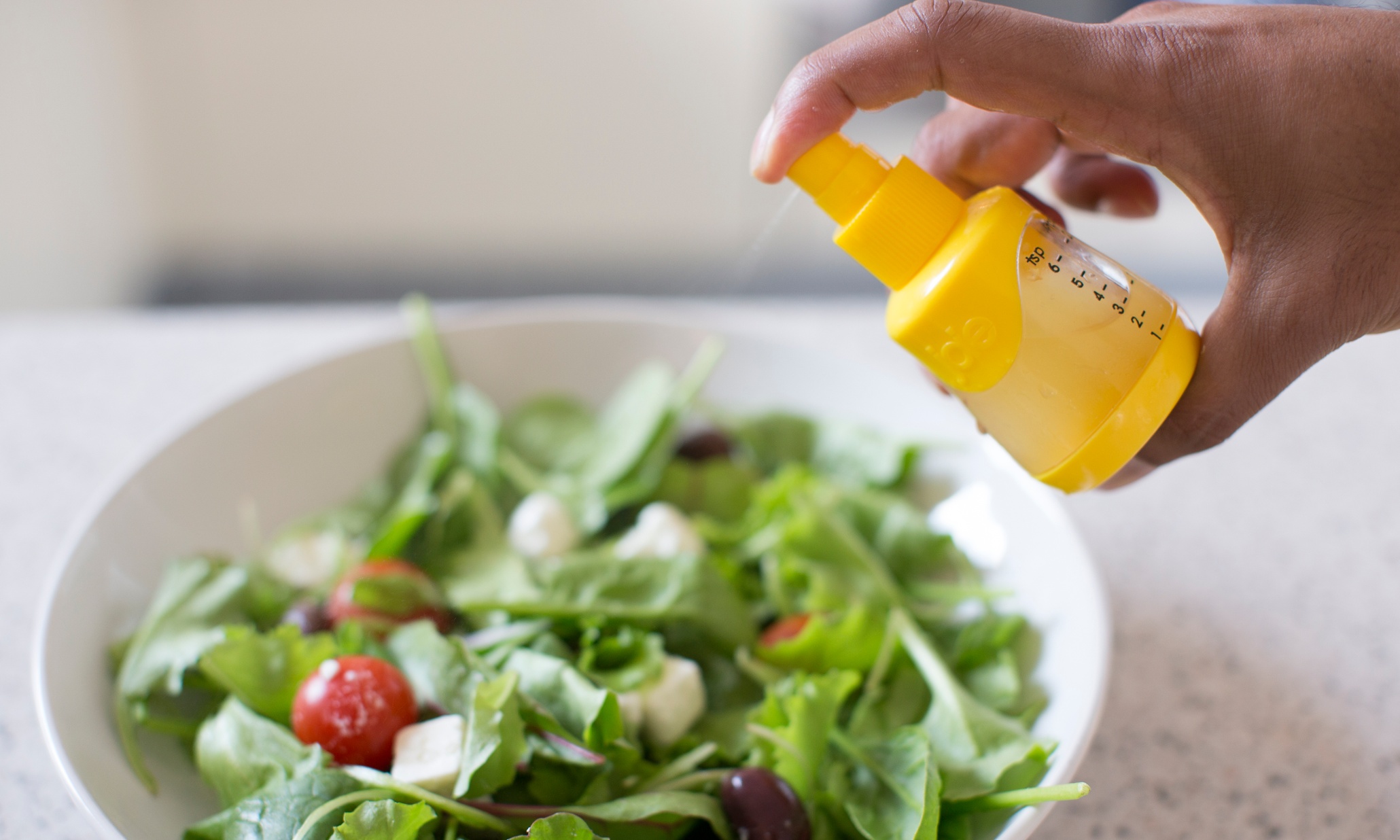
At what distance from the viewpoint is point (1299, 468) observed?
0.87 meters

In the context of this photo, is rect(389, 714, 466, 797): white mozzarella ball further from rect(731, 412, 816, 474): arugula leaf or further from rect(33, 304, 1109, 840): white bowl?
rect(731, 412, 816, 474): arugula leaf

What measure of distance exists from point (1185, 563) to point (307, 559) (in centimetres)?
66

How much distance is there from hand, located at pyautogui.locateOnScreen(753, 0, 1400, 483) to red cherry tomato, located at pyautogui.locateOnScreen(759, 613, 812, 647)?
0.30m

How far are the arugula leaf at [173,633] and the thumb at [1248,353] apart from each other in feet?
1.70

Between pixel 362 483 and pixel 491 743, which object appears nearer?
pixel 491 743

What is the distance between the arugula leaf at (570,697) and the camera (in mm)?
505


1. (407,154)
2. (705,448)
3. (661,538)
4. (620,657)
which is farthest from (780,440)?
(407,154)

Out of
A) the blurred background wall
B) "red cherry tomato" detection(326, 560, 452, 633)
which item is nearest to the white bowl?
"red cherry tomato" detection(326, 560, 452, 633)

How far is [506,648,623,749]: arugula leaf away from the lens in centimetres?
51

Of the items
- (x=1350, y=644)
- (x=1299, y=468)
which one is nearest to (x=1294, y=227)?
(x=1350, y=644)

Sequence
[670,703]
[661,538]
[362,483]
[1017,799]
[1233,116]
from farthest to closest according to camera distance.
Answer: [362,483] < [661,538] < [670,703] < [1017,799] < [1233,116]

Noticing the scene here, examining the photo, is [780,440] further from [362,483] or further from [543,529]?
[362,483]

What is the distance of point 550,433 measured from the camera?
82 centimetres

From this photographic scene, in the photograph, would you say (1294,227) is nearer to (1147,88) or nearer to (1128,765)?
(1147,88)
